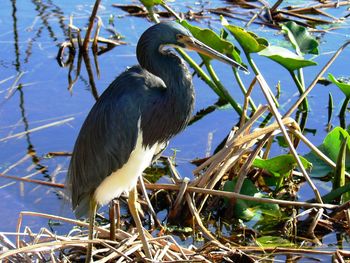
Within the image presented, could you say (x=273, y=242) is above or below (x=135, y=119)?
below

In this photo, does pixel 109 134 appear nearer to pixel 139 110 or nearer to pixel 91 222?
pixel 139 110

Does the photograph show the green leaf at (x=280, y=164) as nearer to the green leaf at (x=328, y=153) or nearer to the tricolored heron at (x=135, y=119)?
the green leaf at (x=328, y=153)

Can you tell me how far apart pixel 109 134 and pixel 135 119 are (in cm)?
19

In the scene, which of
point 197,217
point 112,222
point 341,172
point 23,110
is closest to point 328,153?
point 341,172

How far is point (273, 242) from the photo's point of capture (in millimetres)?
5652

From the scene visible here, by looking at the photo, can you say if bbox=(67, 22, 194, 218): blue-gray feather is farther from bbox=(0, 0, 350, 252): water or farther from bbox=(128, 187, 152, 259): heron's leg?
bbox=(0, 0, 350, 252): water

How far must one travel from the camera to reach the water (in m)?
6.48

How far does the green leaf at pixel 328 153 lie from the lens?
19.3 feet

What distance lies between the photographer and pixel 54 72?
8203 mm

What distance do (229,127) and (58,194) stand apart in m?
1.70

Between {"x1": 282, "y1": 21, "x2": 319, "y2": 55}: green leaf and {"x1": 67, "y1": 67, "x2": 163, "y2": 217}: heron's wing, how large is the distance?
184 centimetres

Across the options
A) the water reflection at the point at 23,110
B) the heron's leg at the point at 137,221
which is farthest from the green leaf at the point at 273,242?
the water reflection at the point at 23,110

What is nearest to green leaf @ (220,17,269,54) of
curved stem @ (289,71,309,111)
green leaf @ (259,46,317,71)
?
green leaf @ (259,46,317,71)

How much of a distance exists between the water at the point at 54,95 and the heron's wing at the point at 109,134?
0.77 metres
